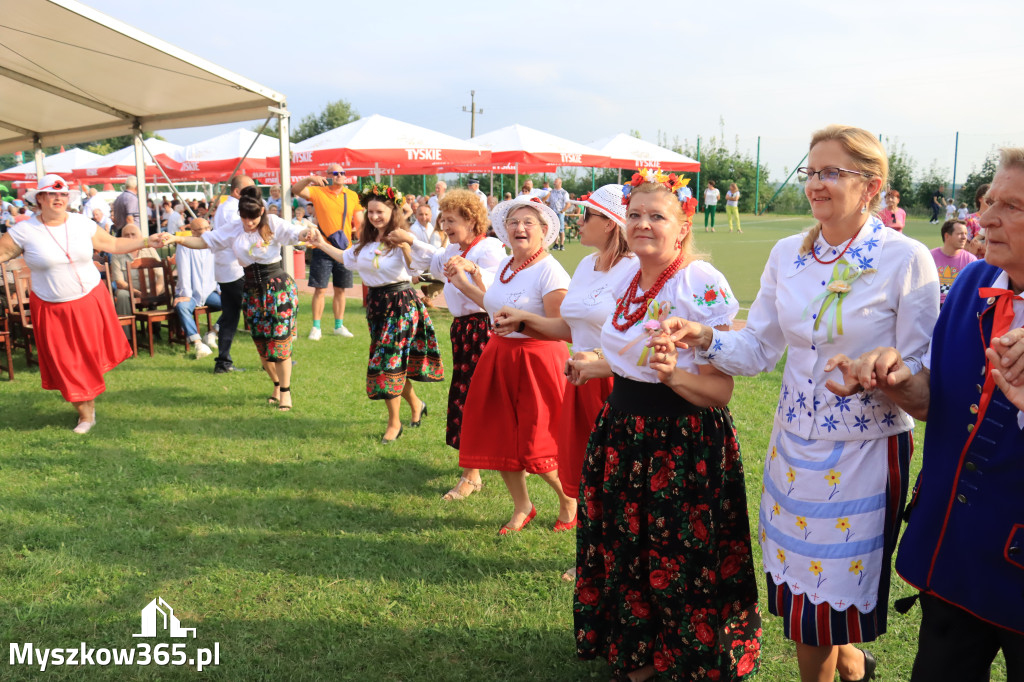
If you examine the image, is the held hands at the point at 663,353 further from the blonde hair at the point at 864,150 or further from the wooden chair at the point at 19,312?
the wooden chair at the point at 19,312

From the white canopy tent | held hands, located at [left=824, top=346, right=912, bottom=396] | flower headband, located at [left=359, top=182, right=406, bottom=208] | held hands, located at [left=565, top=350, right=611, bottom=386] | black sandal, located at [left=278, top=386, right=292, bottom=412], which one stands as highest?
the white canopy tent

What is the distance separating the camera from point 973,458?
1.91 metres

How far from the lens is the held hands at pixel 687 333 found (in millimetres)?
2463

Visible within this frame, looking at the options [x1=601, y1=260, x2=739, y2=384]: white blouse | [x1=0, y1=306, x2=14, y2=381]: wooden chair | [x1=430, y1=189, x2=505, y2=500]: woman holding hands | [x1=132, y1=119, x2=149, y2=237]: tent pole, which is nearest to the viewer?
[x1=601, y1=260, x2=739, y2=384]: white blouse

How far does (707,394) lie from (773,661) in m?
1.38

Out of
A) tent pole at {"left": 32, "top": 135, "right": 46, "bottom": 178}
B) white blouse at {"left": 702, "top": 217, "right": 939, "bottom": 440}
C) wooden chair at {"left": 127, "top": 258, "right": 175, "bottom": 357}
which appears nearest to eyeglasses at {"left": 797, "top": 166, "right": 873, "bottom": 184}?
white blouse at {"left": 702, "top": 217, "right": 939, "bottom": 440}

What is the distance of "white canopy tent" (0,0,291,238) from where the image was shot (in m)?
7.17

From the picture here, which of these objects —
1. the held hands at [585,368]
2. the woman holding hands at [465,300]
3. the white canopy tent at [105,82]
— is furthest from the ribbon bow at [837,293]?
the white canopy tent at [105,82]

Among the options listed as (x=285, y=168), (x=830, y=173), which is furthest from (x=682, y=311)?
(x=285, y=168)

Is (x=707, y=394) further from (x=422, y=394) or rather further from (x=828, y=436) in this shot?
(x=422, y=394)

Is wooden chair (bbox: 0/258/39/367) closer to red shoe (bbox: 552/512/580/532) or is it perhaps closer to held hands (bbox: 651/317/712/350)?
red shoe (bbox: 552/512/580/532)

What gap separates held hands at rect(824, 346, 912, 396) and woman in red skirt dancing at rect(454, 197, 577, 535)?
215 centimetres

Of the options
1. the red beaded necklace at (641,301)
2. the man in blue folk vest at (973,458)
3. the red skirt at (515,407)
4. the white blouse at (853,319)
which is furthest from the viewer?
the red skirt at (515,407)

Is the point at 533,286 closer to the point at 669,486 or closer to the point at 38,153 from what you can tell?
the point at 669,486
